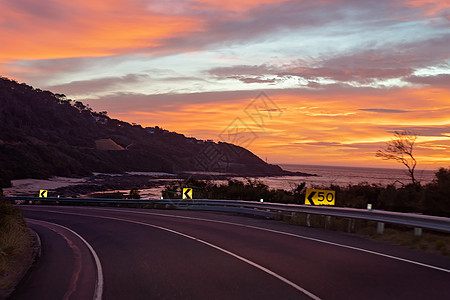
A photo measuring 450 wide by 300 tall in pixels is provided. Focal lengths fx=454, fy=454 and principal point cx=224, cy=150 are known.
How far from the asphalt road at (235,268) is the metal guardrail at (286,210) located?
2.95ft

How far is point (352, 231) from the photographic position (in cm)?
1609

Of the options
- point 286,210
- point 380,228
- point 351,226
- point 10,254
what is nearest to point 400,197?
point 351,226

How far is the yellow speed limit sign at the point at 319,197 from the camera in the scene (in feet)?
63.7

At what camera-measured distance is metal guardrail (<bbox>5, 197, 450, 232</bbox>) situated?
12.2 metres

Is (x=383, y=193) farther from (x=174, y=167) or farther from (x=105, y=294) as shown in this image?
(x=174, y=167)

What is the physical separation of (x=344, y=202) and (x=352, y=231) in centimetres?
693

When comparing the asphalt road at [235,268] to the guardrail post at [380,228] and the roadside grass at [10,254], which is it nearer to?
the roadside grass at [10,254]

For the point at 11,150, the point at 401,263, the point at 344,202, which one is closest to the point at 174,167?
the point at 11,150

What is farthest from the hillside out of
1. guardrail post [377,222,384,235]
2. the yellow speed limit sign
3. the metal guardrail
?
guardrail post [377,222,384,235]

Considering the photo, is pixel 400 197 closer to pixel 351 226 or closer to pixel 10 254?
pixel 351 226

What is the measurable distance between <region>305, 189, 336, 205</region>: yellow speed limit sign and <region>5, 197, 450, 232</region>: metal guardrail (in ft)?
2.90

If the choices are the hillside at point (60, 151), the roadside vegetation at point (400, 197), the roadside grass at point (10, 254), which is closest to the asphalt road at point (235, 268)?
the roadside grass at point (10, 254)

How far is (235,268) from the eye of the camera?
9484 mm

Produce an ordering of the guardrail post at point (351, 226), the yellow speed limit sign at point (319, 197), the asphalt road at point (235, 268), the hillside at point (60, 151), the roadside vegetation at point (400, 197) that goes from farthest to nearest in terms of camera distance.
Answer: the hillside at point (60, 151)
the yellow speed limit sign at point (319, 197)
the roadside vegetation at point (400, 197)
the guardrail post at point (351, 226)
the asphalt road at point (235, 268)
